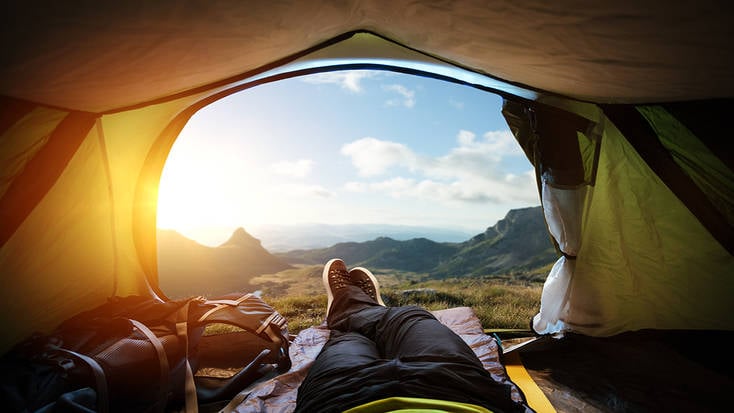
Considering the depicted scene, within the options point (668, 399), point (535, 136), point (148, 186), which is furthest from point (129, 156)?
point (668, 399)

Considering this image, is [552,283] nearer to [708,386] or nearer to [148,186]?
[708,386]

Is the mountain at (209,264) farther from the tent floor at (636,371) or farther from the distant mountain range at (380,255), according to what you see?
the tent floor at (636,371)

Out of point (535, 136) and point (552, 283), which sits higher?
point (535, 136)

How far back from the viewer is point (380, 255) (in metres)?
48.2

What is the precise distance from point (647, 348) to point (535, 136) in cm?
152

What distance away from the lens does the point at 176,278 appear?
1650 centimetres

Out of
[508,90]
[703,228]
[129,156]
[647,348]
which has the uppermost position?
[508,90]

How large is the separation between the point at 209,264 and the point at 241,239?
700 centimetres

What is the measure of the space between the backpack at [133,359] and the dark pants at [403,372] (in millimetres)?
727

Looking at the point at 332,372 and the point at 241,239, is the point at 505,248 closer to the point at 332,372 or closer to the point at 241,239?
the point at 241,239

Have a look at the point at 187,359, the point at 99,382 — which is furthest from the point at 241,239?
the point at 99,382

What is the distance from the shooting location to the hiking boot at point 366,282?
292 cm

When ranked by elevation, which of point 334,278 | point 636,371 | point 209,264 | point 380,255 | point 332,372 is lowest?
point 380,255

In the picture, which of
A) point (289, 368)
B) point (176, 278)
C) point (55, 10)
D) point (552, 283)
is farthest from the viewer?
point (176, 278)
